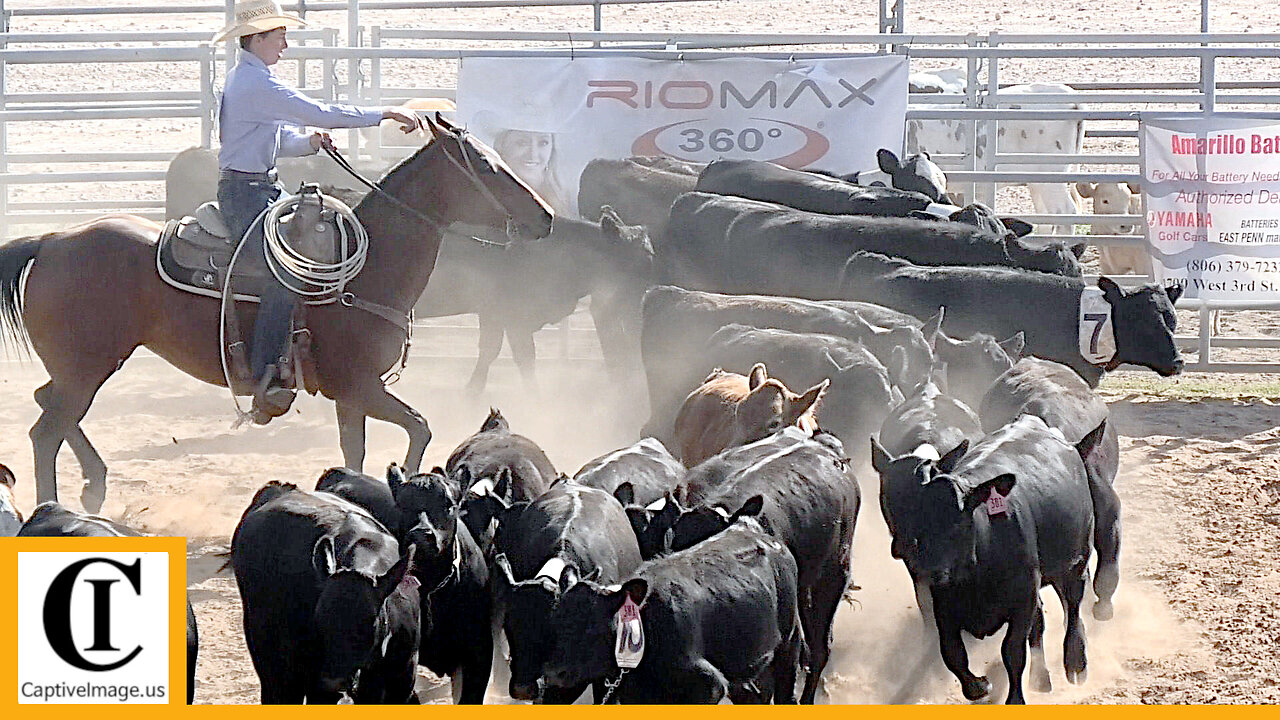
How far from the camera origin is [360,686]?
14.3 ft

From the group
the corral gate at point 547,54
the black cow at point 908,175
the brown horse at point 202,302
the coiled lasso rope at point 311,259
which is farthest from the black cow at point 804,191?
the coiled lasso rope at point 311,259

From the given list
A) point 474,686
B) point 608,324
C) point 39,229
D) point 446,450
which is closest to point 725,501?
point 474,686

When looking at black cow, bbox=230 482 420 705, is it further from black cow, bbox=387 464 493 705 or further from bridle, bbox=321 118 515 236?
bridle, bbox=321 118 515 236

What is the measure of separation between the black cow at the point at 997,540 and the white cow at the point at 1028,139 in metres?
7.47

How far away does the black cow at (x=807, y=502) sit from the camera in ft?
16.5

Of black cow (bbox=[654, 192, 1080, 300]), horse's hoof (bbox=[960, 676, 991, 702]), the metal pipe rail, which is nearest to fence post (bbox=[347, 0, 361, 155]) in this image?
the metal pipe rail

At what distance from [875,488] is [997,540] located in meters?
1.64

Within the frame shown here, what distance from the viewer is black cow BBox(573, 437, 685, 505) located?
5.39 metres

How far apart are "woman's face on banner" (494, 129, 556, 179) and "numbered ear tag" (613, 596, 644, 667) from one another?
700cm

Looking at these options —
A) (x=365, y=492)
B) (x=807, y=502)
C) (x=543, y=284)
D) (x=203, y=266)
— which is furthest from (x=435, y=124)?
(x=807, y=502)

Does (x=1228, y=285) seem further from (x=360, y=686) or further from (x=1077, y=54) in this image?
(x=360, y=686)

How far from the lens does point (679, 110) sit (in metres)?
10.8

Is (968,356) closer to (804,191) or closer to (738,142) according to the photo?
(804,191)

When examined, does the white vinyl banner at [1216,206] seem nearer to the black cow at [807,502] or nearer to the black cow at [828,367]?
the black cow at [828,367]
